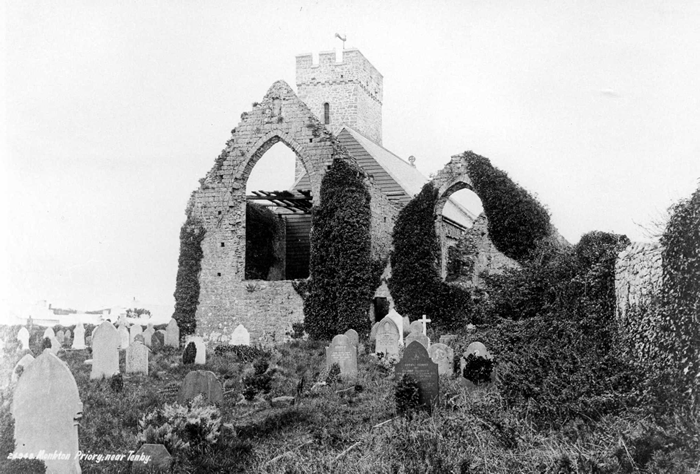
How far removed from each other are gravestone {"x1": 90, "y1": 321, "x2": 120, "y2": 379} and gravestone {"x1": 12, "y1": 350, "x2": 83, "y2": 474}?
7685 mm

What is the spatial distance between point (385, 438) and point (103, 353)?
841 cm

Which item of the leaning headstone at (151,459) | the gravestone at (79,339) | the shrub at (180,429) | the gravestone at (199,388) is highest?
the gravestone at (79,339)

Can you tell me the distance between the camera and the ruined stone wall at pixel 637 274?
1010 centimetres

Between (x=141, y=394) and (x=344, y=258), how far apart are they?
1102 cm

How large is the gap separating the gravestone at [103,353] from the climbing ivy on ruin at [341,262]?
8755 mm

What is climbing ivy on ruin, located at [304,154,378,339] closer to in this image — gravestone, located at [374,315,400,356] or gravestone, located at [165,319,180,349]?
gravestone, located at [165,319,180,349]

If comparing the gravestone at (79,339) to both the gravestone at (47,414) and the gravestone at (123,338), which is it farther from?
the gravestone at (47,414)

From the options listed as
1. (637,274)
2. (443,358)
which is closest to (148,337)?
(443,358)

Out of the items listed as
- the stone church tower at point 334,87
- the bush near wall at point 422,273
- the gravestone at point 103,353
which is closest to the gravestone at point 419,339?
the bush near wall at point 422,273

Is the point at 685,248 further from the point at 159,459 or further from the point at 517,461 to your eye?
the point at 159,459

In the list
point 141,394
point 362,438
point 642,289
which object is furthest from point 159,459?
point 642,289

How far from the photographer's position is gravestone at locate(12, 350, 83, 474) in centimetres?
840

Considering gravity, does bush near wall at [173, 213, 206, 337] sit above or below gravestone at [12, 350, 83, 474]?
Answer: above

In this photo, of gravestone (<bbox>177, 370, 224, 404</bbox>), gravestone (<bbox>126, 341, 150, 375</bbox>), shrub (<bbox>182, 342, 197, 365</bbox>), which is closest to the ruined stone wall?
gravestone (<bbox>177, 370, 224, 404</bbox>)
